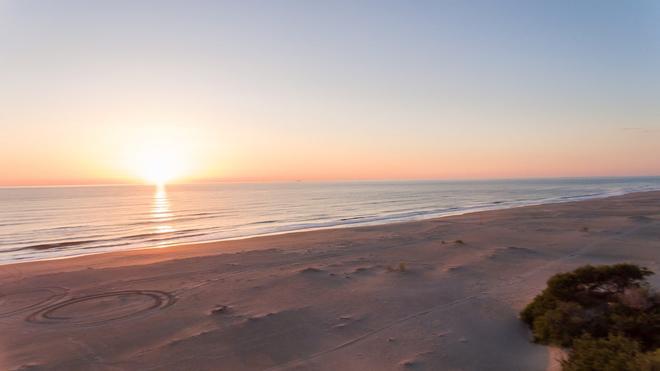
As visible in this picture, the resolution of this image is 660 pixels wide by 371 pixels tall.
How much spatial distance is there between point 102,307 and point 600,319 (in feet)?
33.8

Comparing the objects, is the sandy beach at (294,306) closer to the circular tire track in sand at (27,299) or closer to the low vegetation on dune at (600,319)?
the circular tire track in sand at (27,299)

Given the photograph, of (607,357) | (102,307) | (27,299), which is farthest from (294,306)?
(27,299)

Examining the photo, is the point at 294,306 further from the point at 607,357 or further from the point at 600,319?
the point at 607,357

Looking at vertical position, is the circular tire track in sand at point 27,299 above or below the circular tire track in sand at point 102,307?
below

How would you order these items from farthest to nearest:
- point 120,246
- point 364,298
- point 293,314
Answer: point 120,246 → point 364,298 → point 293,314

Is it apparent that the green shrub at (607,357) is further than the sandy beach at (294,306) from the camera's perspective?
No

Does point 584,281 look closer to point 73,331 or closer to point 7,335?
point 73,331

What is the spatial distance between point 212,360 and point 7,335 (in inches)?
185

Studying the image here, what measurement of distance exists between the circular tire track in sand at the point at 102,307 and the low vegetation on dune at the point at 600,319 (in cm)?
812

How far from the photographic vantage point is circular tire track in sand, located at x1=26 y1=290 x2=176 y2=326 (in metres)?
9.41

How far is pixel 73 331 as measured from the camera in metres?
8.55

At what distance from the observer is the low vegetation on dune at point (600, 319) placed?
511cm

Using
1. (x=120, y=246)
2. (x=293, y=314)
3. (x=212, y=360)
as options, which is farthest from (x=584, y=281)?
(x=120, y=246)

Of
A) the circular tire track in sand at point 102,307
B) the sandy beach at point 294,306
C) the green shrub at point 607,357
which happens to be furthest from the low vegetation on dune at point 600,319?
the circular tire track in sand at point 102,307
